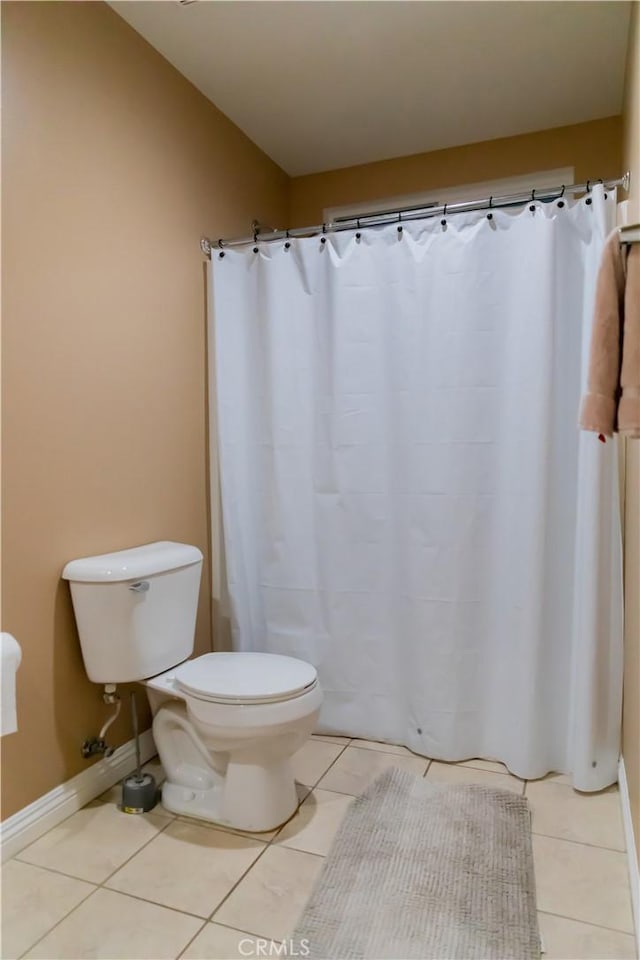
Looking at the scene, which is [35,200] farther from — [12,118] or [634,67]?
[634,67]

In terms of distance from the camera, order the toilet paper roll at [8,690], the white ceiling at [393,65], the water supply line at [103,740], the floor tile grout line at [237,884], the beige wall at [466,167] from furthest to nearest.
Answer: the beige wall at [466,167] < the white ceiling at [393,65] < the water supply line at [103,740] < the floor tile grout line at [237,884] < the toilet paper roll at [8,690]

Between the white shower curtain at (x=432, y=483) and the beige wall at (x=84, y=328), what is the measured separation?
0.26 metres

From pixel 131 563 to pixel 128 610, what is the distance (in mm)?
133

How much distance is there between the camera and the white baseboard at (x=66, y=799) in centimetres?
165

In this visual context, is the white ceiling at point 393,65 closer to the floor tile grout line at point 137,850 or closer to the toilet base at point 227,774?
the toilet base at point 227,774

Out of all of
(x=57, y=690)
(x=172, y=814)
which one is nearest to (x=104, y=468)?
(x=57, y=690)

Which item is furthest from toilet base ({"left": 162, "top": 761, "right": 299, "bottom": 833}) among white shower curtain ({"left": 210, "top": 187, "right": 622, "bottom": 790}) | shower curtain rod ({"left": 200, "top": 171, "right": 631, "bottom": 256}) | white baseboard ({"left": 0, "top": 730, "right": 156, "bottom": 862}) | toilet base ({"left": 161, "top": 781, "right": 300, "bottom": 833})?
shower curtain rod ({"left": 200, "top": 171, "right": 631, "bottom": 256})

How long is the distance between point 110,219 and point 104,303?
266mm

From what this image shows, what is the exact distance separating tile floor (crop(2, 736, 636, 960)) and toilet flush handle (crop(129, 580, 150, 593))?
66cm

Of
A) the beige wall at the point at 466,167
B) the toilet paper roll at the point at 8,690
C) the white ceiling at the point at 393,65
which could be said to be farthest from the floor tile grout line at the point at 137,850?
the beige wall at the point at 466,167

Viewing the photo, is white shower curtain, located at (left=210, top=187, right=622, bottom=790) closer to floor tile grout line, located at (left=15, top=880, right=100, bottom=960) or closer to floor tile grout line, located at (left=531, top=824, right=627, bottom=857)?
floor tile grout line, located at (left=531, top=824, right=627, bottom=857)

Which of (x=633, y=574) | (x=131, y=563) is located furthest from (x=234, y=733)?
(x=633, y=574)

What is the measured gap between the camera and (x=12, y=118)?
1619mm

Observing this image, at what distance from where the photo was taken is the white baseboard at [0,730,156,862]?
5.40 ft
